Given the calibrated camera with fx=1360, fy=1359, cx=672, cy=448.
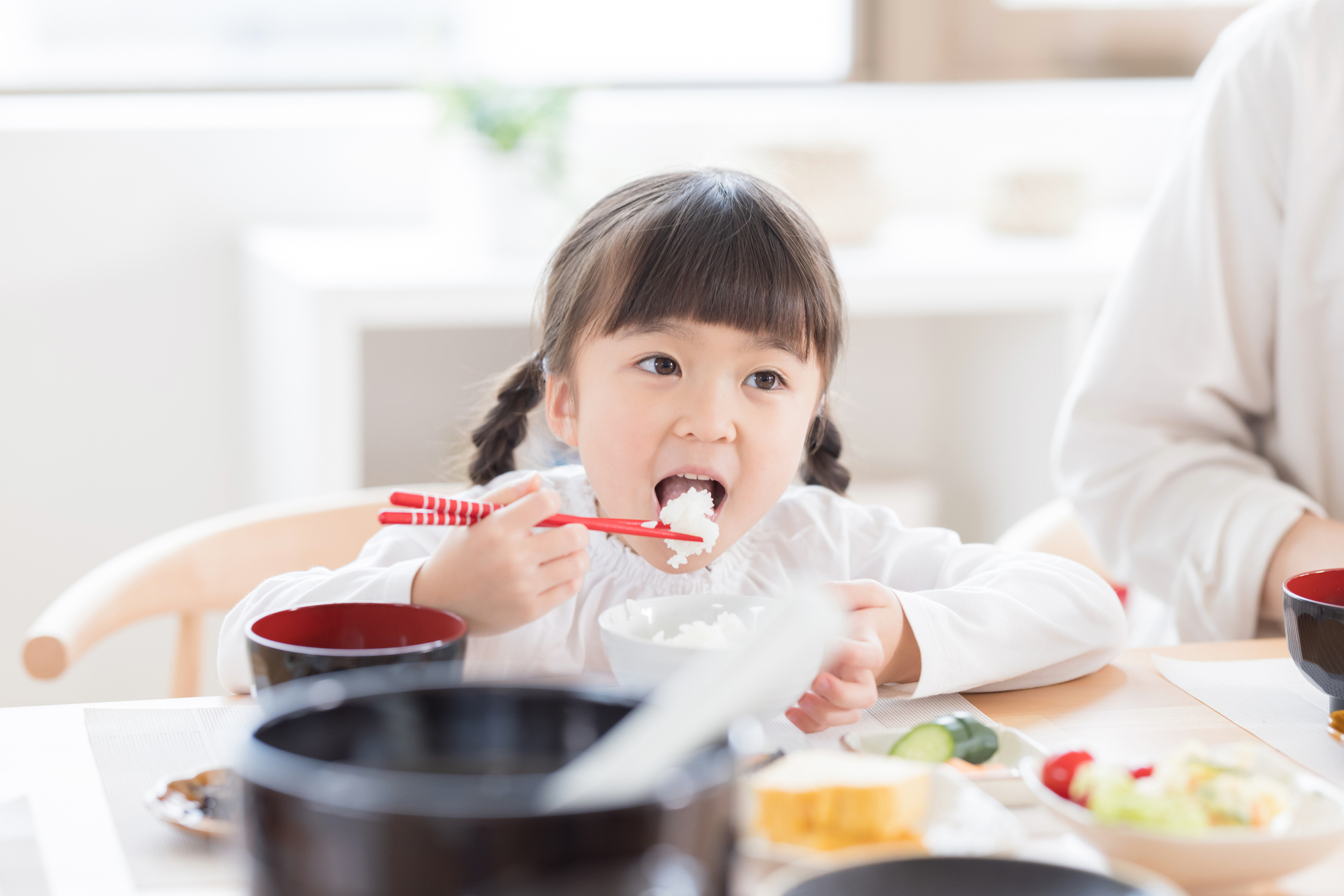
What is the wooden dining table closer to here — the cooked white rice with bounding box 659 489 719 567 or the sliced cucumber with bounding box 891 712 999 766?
the sliced cucumber with bounding box 891 712 999 766

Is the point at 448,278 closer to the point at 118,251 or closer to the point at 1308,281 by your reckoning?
the point at 118,251

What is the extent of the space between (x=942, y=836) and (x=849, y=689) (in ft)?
0.64

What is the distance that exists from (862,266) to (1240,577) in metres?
1.12

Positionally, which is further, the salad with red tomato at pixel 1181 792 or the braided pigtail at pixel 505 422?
the braided pigtail at pixel 505 422

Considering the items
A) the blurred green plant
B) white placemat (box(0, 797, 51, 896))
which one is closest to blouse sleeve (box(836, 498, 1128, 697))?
white placemat (box(0, 797, 51, 896))

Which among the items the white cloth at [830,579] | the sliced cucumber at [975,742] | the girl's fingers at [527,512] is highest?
the girl's fingers at [527,512]

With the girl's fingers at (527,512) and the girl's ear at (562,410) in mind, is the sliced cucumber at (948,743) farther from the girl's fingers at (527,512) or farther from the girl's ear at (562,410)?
the girl's ear at (562,410)

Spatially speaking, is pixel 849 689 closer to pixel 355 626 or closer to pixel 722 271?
pixel 355 626

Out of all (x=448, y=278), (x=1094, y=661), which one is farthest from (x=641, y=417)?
(x=448, y=278)

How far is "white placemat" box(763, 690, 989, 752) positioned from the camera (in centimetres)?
77

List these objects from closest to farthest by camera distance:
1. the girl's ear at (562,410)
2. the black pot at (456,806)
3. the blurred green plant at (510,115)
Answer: the black pot at (456,806) < the girl's ear at (562,410) < the blurred green plant at (510,115)

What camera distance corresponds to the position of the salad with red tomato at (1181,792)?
21.9 inches

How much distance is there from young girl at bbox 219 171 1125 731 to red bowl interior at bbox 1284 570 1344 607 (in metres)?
0.14

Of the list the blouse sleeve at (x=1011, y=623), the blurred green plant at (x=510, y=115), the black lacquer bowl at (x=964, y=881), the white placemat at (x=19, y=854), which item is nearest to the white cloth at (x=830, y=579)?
the blouse sleeve at (x=1011, y=623)
